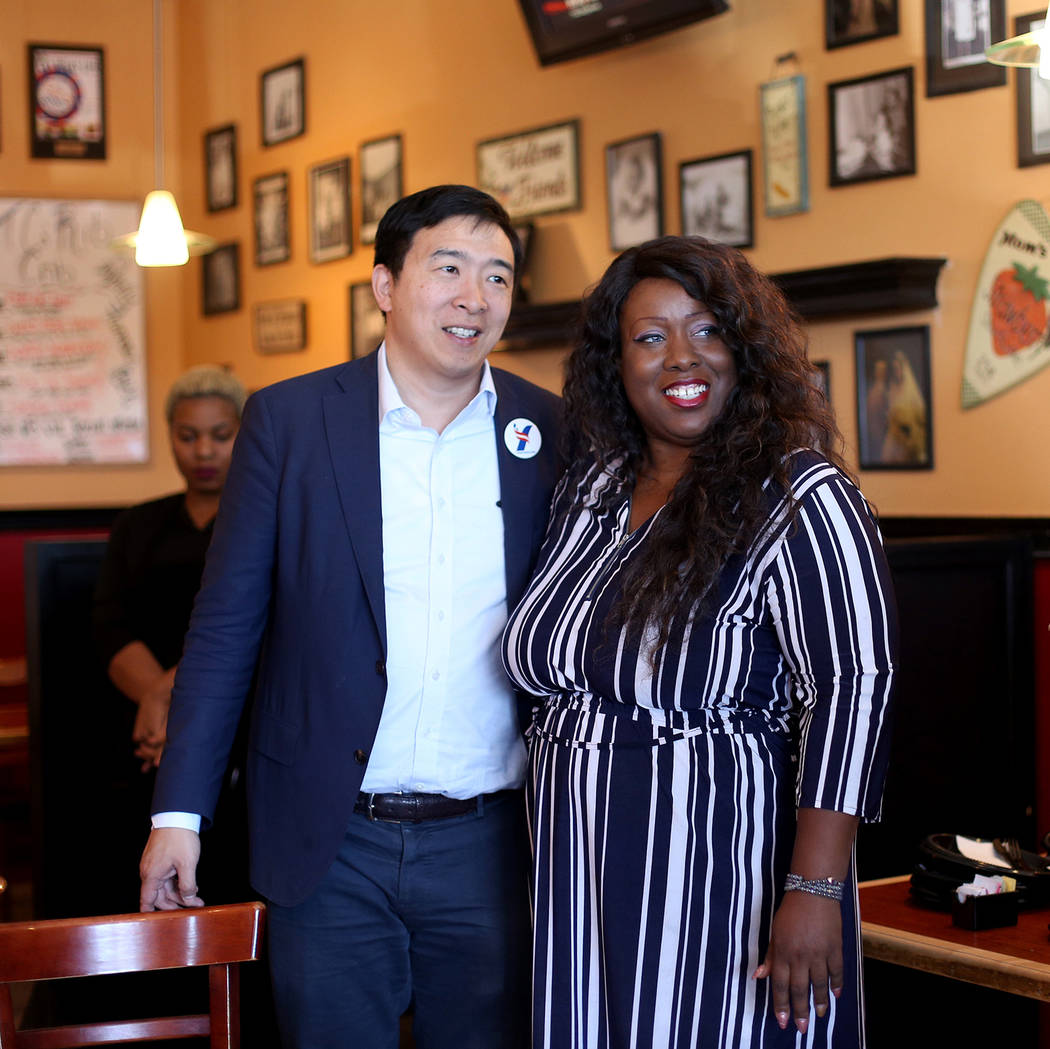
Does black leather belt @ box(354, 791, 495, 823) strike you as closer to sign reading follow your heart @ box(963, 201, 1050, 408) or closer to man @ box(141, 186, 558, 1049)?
man @ box(141, 186, 558, 1049)

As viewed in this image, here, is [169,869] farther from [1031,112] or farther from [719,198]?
[719,198]

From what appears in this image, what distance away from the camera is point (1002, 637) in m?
3.39

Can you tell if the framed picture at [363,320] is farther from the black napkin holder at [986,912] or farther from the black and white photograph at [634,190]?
the black napkin holder at [986,912]

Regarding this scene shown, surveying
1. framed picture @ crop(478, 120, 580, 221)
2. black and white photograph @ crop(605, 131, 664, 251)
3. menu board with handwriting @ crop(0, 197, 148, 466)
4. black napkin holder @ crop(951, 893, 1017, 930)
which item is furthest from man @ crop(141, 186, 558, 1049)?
menu board with handwriting @ crop(0, 197, 148, 466)

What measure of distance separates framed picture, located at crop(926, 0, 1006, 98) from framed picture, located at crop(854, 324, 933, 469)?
66cm

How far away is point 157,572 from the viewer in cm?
318

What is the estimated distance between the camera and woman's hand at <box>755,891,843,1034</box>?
170 centimetres

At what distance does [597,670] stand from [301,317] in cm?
496

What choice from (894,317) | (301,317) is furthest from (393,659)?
(301,317)

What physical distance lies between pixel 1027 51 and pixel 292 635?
80.1 inches

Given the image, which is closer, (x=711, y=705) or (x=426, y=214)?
(x=711, y=705)

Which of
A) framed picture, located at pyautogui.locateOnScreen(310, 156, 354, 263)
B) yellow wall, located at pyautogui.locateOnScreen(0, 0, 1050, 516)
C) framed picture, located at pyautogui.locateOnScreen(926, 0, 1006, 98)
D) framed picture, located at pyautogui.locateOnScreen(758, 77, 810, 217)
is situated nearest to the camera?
framed picture, located at pyautogui.locateOnScreen(926, 0, 1006, 98)

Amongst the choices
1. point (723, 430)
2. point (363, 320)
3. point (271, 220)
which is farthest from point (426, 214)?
point (271, 220)

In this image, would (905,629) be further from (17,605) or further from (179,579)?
(17,605)
